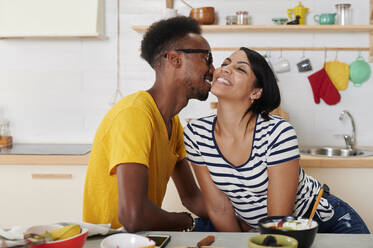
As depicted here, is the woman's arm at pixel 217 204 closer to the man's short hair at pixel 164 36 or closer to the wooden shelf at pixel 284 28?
the man's short hair at pixel 164 36

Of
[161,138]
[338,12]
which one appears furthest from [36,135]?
[338,12]

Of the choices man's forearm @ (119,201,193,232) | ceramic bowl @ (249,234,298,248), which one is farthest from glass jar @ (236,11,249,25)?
ceramic bowl @ (249,234,298,248)

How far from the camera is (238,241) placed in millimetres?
1144

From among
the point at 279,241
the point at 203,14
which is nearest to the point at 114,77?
the point at 203,14

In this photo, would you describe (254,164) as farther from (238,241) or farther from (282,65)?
(282,65)

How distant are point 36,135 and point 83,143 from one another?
0.36 m

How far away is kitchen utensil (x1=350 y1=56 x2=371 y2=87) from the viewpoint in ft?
10.1

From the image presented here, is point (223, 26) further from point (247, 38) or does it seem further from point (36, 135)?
point (36, 135)

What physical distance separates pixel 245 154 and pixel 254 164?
6 cm

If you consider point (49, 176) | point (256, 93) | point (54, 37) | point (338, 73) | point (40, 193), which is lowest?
point (40, 193)

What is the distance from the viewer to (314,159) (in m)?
2.56

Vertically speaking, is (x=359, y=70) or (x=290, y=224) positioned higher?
(x=359, y=70)

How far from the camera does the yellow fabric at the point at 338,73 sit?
3.10m

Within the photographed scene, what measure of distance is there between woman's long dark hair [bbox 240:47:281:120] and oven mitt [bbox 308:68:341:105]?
4.74 feet
